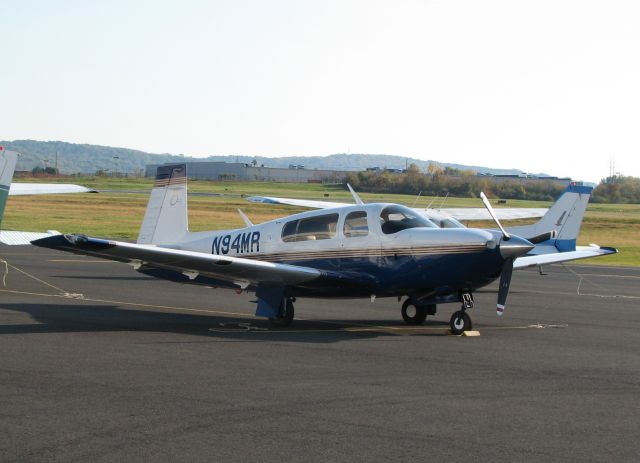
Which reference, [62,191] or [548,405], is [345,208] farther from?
[62,191]

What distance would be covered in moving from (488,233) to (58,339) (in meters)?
6.94

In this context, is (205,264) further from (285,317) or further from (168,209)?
(168,209)

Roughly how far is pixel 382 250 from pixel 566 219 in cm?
1358

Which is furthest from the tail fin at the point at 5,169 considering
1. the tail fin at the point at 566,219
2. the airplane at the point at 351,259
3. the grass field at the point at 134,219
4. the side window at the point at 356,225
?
the grass field at the point at 134,219

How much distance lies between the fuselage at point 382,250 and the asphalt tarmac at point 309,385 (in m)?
0.90

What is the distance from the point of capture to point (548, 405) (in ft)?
30.4

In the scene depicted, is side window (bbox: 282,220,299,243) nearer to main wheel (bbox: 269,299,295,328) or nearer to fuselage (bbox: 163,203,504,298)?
fuselage (bbox: 163,203,504,298)

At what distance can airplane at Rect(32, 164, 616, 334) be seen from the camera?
47.5ft

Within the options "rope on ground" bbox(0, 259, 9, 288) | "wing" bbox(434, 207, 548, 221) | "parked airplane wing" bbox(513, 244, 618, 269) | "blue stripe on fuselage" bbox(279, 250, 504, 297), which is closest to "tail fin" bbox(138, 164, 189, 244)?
"blue stripe on fuselage" bbox(279, 250, 504, 297)

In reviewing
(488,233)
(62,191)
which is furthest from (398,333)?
(62,191)

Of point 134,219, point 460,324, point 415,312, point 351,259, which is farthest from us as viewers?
point 134,219

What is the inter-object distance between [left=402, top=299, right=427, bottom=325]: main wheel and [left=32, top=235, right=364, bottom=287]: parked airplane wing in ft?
5.36

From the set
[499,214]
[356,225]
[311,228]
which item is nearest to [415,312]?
[356,225]

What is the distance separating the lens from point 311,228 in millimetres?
16328
